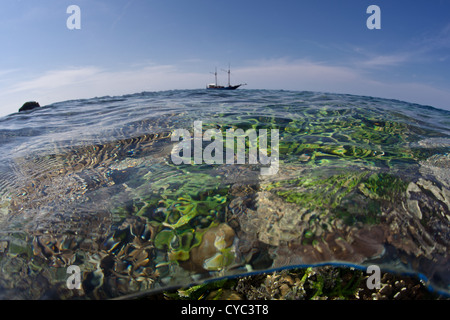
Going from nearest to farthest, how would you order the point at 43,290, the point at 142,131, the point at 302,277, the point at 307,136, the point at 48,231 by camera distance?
the point at 43,290 → the point at 302,277 → the point at 48,231 → the point at 307,136 → the point at 142,131

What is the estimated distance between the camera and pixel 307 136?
4496 millimetres

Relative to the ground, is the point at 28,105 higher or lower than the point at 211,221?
higher

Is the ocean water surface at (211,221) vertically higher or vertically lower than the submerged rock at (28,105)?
lower

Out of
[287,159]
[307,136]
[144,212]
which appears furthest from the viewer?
[307,136]

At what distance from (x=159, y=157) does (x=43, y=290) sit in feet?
7.42

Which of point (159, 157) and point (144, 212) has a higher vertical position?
point (159, 157)

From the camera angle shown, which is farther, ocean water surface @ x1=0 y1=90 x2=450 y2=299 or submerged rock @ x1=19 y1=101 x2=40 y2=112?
submerged rock @ x1=19 y1=101 x2=40 y2=112

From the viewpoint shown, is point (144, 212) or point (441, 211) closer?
point (441, 211)

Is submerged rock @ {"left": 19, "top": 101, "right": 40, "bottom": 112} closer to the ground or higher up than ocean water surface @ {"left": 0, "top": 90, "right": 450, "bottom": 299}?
higher up

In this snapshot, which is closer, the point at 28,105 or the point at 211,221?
the point at 211,221

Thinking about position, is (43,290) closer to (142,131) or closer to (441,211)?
(441,211)

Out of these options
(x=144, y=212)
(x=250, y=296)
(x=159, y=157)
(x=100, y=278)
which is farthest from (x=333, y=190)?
(x=159, y=157)

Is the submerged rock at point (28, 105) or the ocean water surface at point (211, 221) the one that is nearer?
the ocean water surface at point (211, 221)
